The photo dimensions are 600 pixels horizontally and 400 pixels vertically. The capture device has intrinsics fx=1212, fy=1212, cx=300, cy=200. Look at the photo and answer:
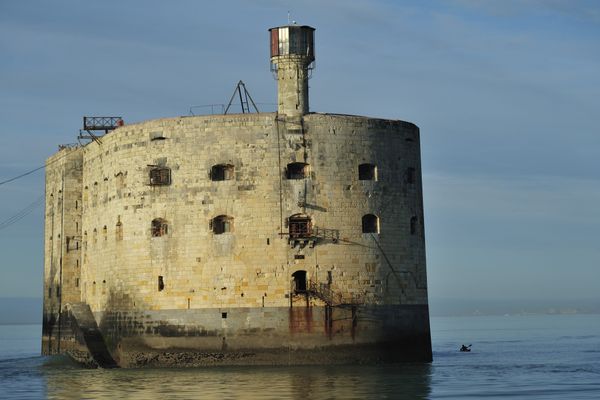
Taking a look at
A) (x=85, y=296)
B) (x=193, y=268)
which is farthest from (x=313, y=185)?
(x=85, y=296)

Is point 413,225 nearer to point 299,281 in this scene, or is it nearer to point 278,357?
point 299,281

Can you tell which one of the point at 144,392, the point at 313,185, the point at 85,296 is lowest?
the point at 144,392

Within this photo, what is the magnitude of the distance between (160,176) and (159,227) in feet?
6.47

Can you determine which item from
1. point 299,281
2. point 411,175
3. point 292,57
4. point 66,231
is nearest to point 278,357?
point 299,281

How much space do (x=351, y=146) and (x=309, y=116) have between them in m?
1.96

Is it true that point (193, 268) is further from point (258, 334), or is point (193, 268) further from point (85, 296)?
point (85, 296)

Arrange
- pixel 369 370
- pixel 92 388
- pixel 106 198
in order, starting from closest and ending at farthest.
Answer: pixel 92 388 < pixel 369 370 < pixel 106 198

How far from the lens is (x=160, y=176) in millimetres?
46812

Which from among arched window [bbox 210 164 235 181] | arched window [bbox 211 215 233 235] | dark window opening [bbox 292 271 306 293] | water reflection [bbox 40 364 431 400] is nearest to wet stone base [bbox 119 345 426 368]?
water reflection [bbox 40 364 431 400]

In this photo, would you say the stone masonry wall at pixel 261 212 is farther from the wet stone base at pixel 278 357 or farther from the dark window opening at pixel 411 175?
the wet stone base at pixel 278 357

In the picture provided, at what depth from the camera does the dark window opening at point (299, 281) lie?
44875 millimetres

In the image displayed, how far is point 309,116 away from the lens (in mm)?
46031

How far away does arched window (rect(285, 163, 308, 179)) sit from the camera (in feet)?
150

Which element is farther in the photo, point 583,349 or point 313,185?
point 583,349
